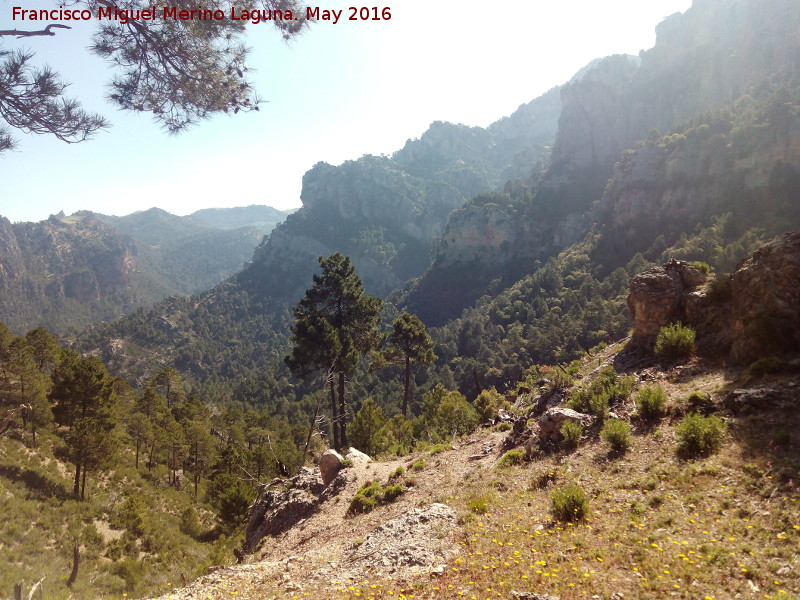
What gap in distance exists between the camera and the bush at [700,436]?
24.7 feet

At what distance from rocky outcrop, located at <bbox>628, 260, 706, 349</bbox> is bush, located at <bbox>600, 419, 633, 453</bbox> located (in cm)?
530

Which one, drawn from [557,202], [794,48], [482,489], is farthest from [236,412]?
[794,48]

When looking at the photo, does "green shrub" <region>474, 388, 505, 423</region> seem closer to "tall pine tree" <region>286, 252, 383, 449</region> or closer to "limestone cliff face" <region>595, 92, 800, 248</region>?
"tall pine tree" <region>286, 252, 383, 449</region>

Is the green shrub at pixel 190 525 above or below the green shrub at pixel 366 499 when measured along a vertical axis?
below

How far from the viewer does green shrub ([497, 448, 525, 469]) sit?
36.0 feet

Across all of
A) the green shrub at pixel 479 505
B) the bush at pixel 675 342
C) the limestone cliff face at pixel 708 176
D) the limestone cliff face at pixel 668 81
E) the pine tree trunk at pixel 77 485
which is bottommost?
the pine tree trunk at pixel 77 485

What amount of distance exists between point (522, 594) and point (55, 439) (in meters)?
35.7

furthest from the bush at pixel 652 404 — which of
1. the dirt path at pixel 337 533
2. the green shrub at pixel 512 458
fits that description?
the dirt path at pixel 337 533

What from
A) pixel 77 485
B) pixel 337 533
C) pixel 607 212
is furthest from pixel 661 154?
pixel 77 485

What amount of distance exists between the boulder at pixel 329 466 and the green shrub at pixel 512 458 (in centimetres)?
660

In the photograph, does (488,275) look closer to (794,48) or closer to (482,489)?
(794,48)

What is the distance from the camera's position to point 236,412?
171ft

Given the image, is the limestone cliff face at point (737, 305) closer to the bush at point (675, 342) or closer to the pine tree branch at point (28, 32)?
the bush at point (675, 342)

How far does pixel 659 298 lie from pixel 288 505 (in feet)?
46.8
